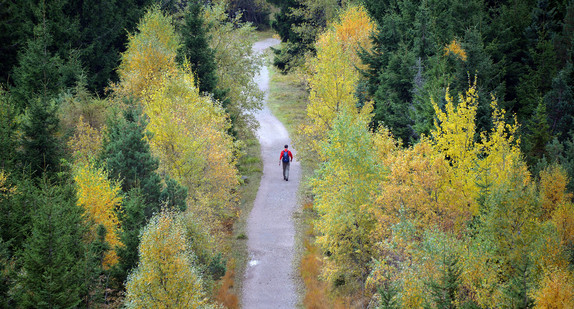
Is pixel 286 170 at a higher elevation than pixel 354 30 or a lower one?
lower

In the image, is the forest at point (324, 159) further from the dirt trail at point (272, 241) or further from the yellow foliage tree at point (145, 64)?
the dirt trail at point (272, 241)

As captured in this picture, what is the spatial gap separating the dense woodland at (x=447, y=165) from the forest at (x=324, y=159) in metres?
0.14

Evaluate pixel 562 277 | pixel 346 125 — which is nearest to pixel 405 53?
A: pixel 346 125

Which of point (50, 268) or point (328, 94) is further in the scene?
point (328, 94)

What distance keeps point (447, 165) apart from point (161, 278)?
603 inches

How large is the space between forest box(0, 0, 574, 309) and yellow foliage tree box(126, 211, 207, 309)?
8 cm

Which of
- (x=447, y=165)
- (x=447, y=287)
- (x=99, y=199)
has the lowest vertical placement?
(x=99, y=199)

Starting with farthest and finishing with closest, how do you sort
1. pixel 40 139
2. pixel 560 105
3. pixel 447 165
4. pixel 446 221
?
pixel 560 105 → pixel 40 139 → pixel 447 165 → pixel 446 221

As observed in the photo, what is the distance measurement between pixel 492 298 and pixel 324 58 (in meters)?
27.2

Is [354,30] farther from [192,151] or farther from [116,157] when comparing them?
[116,157]

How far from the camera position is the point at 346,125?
2992 cm

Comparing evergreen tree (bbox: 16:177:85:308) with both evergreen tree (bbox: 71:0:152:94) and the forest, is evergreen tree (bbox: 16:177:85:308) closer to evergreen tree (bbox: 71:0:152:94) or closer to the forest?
the forest

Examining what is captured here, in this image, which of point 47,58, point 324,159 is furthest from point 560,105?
point 47,58

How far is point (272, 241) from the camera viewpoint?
37156 mm
